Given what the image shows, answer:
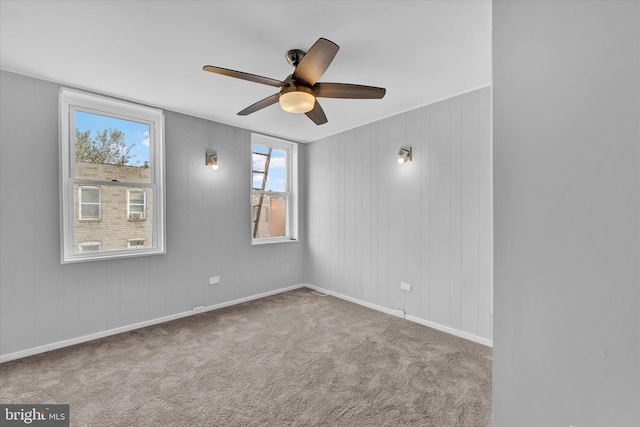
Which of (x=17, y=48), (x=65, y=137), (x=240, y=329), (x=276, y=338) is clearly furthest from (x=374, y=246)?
(x=17, y=48)

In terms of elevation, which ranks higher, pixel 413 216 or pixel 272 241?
pixel 413 216

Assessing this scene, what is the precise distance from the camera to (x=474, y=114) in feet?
9.30

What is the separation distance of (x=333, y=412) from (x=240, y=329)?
5.27 feet

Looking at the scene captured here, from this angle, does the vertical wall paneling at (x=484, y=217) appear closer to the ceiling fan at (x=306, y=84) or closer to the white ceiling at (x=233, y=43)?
the white ceiling at (x=233, y=43)

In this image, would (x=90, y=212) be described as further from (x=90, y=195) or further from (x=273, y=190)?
(x=273, y=190)

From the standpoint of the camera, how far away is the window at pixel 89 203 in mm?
2889

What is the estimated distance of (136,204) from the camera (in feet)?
10.7

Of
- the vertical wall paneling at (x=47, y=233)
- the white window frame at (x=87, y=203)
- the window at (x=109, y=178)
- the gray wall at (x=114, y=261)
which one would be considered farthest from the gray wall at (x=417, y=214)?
the vertical wall paneling at (x=47, y=233)

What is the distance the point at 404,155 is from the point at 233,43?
2174 millimetres

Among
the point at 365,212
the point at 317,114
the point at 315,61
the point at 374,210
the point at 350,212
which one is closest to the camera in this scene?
the point at 315,61

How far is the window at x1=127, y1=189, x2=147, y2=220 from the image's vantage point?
3214 mm

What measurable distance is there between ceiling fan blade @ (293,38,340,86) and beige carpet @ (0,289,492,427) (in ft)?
7.32

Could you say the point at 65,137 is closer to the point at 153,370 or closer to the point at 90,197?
the point at 90,197

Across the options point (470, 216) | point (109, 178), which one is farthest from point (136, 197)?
point (470, 216)
